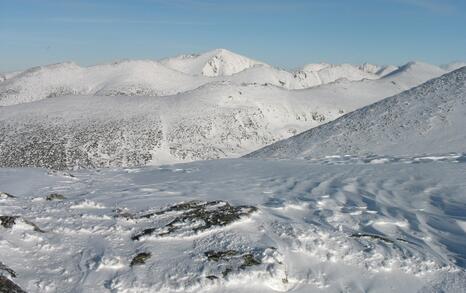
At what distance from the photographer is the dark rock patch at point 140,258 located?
10.00 metres

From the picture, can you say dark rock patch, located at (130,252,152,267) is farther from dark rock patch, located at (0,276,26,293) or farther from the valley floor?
dark rock patch, located at (0,276,26,293)

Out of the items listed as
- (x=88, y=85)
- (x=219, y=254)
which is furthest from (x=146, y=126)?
(x=88, y=85)

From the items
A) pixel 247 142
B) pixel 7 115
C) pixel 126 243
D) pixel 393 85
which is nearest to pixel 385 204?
pixel 126 243

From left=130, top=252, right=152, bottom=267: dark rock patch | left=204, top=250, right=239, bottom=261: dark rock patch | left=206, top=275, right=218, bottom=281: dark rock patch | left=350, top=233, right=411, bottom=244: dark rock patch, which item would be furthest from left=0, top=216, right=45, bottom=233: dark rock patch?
left=350, top=233, right=411, bottom=244: dark rock patch

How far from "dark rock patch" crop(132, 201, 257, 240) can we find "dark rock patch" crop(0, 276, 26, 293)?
354cm

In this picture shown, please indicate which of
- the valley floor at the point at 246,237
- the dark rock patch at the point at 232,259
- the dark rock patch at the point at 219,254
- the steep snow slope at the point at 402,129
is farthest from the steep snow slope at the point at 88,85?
the dark rock patch at the point at 232,259

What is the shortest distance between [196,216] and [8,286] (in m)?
5.71

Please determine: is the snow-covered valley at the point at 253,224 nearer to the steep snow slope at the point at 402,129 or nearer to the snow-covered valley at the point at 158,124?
the steep snow slope at the point at 402,129

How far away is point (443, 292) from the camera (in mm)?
9227

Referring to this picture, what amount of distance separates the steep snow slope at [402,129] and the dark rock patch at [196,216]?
76.4 feet

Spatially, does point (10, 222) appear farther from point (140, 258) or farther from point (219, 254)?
point (219, 254)

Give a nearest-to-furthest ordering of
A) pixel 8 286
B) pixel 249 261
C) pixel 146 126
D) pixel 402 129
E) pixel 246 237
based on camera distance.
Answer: pixel 8 286, pixel 249 261, pixel 246 237, pixel 402 129, pixel 146 126

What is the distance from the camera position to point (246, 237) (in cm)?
1140

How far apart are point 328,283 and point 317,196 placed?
23.9ft
